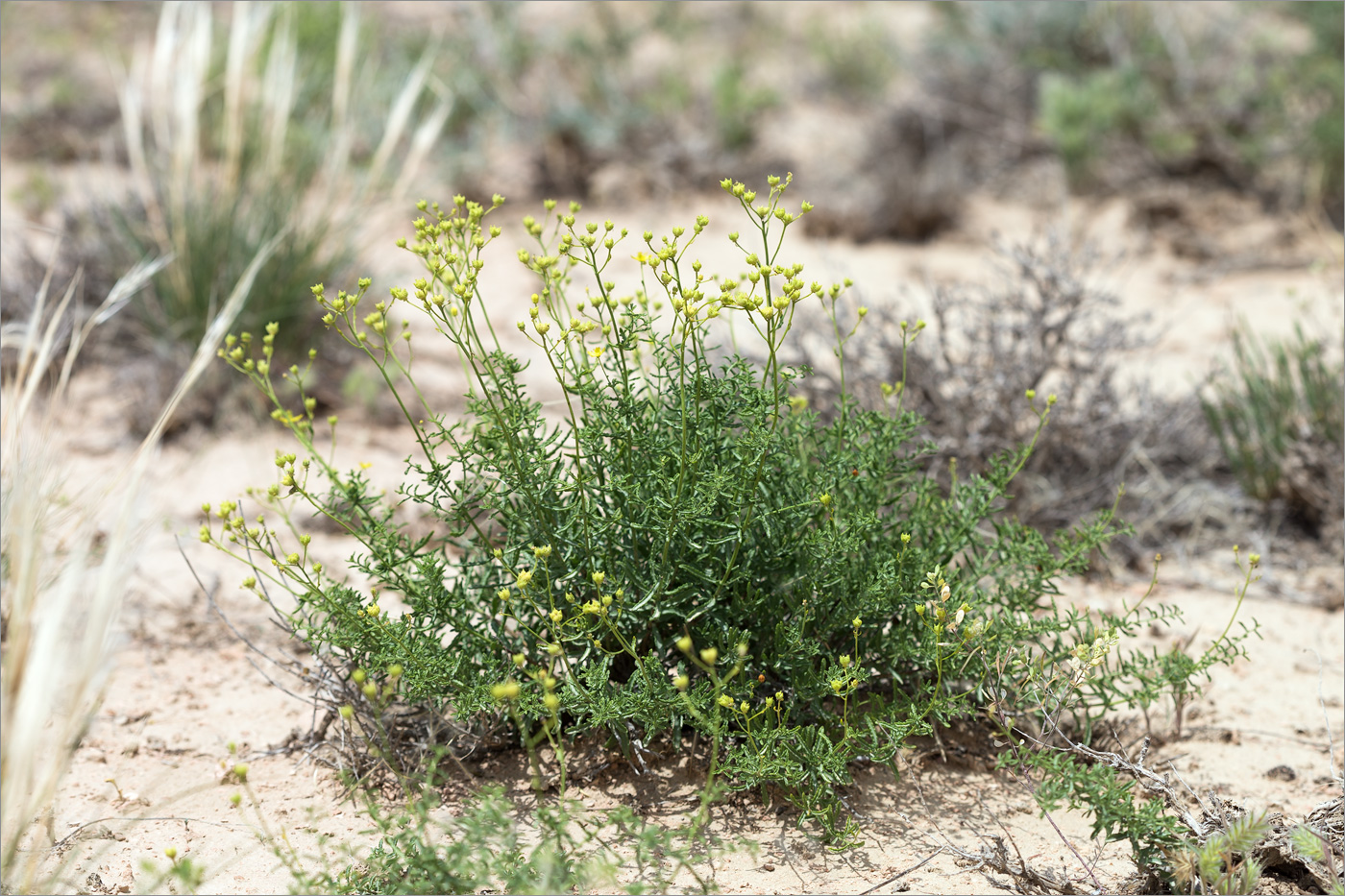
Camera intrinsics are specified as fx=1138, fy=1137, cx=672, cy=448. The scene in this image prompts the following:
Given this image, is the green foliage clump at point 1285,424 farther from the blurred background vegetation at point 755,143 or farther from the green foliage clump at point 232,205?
the green foliage clump at point 232,205

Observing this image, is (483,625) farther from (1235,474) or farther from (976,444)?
(1235,474)

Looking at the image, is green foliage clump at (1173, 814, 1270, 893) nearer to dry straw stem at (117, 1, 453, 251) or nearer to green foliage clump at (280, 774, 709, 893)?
green foliage clump at (280, 774, 709, 893)

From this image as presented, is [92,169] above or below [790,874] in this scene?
above

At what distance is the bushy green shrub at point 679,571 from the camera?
198cm

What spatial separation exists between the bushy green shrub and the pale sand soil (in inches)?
4.4

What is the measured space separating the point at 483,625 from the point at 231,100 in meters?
2.65

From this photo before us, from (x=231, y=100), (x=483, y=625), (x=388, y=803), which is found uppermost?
(x=231, y=100)

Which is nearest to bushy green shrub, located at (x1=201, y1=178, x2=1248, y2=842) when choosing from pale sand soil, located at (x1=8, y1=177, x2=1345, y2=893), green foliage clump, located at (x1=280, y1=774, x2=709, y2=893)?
pale sand soil, located at (x1=8, y1=177, x2=1345, y2=893)

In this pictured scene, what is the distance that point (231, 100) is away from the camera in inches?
159

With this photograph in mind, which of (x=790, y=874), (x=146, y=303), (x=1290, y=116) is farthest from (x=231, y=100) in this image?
(x=1290, y=116)

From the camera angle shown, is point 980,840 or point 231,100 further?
point 231,100

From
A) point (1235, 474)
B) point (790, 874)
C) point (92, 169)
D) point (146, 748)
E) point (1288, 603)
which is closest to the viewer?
point (790, 874)

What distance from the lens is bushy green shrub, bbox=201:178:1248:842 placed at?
78.0 inches

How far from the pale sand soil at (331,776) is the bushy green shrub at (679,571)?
0.11 meters
